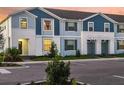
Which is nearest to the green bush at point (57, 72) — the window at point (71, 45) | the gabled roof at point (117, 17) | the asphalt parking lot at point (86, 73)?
the asphalt parking lot at point (86, 73)

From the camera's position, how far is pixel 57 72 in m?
10.9

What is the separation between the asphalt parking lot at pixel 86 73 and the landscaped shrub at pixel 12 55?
491mm

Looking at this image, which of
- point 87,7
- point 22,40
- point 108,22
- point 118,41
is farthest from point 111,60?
point 22,40

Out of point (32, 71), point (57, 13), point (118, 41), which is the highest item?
point (57, 13)

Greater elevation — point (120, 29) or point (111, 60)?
point (120, 29)

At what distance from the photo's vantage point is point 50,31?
51.4 ft

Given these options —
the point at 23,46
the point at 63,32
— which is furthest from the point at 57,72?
the point at 63,32

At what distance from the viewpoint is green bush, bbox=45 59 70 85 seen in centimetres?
1091

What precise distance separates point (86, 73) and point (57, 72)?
12.5ft

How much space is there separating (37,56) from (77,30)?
2.43m

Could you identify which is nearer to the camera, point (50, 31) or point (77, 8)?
point (77, 8)

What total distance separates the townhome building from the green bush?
3348 millimetres

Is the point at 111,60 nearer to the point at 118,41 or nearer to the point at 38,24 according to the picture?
the point at 118,41

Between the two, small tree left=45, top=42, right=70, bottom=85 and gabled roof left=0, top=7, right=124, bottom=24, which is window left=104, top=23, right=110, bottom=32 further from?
small tree left=45, top=42, right=70, bottom=85
